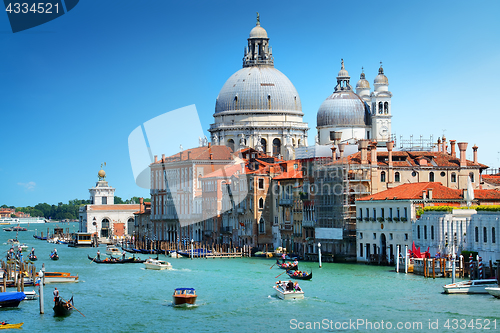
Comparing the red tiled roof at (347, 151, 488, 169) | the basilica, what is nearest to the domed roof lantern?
the basilica

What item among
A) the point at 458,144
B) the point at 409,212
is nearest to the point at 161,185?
the point at 458,144

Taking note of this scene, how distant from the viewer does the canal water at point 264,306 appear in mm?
30000

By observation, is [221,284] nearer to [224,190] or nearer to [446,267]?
[446,267]

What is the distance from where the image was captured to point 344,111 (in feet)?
246

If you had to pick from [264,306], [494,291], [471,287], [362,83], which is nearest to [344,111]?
[362,83]

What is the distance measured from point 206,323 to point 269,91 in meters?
52.9

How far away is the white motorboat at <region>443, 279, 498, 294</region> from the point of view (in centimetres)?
3472

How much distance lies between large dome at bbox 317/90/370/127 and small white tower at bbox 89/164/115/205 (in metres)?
40.4

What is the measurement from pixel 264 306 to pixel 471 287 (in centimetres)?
756

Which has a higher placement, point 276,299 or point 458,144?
point 458,144

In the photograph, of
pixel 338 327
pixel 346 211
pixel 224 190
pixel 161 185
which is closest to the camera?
pixel 338 327

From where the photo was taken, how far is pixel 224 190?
6594 centimetres

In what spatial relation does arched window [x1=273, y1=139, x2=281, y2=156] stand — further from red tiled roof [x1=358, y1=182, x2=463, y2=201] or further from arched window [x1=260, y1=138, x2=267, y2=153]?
red tiled roof [x1=358, y1=182, x2=463, y2=201]

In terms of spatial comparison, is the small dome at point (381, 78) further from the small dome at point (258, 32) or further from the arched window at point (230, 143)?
the arched window at point (230, 143)
